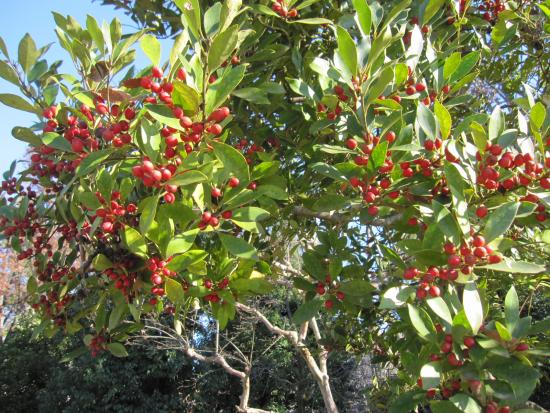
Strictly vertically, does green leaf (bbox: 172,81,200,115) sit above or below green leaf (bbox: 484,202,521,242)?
above

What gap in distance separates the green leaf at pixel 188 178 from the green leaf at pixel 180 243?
0.20m

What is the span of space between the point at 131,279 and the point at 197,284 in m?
0.25

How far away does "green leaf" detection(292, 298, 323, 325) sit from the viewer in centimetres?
210

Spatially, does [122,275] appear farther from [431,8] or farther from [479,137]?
[431,8]

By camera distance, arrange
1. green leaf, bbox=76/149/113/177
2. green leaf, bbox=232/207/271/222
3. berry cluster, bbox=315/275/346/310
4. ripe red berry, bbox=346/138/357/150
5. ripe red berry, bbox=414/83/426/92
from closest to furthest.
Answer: green leaf, bbox=76/149/113/177
green leaf, bbox=232/207/271/222
ripe red berry, bbox=346/138/357/150
ripe red berry, bbox=414/83/426/92
berry cluster, bbox=315/275/346/310

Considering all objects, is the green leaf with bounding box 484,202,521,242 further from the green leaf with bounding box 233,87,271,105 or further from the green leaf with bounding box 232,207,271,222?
the green leaf with bounding box 233,87,271,105

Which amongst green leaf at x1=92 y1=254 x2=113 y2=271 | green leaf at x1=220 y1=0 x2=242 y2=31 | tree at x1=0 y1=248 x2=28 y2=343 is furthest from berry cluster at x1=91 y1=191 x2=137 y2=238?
tree at x1=0 y1=248 x2=28 y2=343

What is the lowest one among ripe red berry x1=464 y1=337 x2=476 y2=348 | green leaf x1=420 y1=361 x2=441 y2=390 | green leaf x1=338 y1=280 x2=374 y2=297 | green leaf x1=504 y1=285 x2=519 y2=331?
green leaf x1=338 y1=280 x2=374 y2=297

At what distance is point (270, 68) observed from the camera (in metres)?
2.42

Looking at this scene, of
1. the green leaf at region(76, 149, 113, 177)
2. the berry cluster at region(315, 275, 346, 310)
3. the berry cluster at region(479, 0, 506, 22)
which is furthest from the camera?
the berry cluster at region(479, 0, 506, 22)

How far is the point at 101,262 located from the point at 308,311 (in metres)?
0.87

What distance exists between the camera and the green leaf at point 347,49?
160 centimetres

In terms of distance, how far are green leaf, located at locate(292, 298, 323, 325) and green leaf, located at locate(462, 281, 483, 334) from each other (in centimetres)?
76

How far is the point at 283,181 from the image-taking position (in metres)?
2.12
